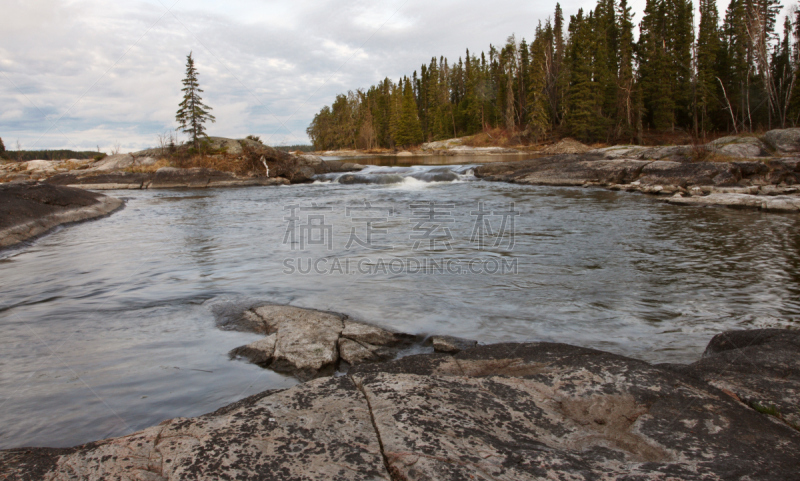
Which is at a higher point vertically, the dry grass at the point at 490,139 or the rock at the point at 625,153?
the dry grass at the point at 490,139

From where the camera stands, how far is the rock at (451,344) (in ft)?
11.7

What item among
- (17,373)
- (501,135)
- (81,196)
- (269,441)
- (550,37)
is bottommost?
(17,373)

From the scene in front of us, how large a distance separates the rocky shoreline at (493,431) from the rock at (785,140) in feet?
77.6

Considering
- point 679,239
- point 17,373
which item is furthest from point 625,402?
point 679,239

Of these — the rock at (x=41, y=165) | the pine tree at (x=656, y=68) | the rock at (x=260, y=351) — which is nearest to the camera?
the rock at (x=260, y=351)

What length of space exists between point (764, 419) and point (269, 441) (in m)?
2.37

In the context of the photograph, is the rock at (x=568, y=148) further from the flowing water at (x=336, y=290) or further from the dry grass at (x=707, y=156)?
the flowing water at (x=336, y=290)

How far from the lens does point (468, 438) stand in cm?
190

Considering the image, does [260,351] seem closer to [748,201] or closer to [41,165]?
[748,201]

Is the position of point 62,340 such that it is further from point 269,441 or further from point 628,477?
point 628,477

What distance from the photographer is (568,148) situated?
150 ft

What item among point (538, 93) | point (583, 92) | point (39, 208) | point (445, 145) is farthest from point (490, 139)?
point (39, 208)

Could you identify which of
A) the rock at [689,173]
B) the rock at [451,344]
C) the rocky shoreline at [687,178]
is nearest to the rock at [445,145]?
the rocky shoreline at [687,178]

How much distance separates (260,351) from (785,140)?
1049 inches
